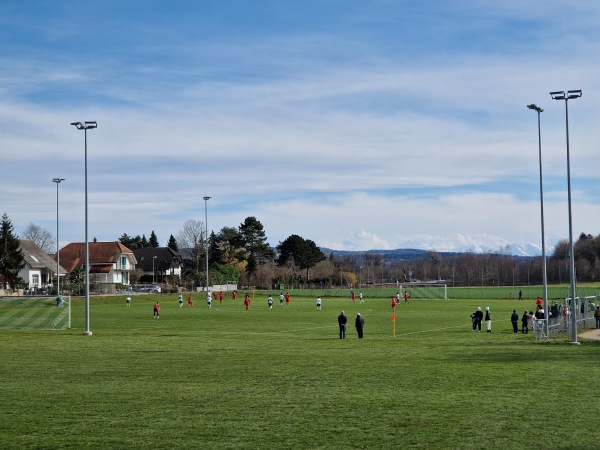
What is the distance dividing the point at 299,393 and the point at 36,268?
105 m

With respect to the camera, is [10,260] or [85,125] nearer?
[85,125]

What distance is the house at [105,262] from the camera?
12862cm

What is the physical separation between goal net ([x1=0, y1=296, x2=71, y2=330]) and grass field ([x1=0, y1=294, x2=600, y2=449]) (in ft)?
41.5

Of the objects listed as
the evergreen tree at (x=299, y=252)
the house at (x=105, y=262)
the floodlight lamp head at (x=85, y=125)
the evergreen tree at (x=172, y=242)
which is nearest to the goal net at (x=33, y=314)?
the floodlight lamp head at (x=85, y=125)

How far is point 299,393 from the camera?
1916 cm

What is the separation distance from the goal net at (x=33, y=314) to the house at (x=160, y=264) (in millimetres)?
93788

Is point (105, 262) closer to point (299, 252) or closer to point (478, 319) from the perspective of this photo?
point (299, 252)

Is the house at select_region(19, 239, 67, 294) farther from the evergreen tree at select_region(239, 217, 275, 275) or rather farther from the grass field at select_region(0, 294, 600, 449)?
the grass field at select_region(0, 294, 600, 449)

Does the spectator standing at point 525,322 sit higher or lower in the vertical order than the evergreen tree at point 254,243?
lower

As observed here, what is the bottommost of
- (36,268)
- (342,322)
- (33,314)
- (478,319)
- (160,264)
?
(478,319)

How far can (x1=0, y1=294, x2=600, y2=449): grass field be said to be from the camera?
13.9 metres

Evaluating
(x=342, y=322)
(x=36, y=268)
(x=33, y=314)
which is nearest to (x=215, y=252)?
(x=36, y=268)

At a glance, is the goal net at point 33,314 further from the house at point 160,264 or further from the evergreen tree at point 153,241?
the evergreen tree at point 153,241

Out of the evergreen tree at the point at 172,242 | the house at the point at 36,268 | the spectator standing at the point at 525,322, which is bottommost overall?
the spectator standing at the point at 525,322
